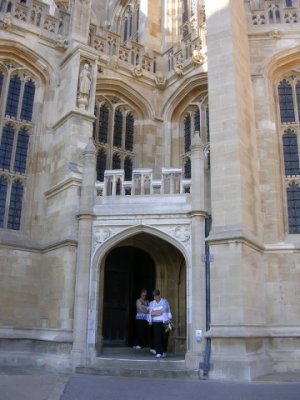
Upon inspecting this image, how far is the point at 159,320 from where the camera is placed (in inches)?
497

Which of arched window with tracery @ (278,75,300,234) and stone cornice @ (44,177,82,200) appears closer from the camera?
stone cornice @ (44,177,82,200)

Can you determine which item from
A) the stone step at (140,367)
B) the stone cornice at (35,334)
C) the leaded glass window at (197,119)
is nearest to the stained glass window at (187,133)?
the leaded glass window at (197,119)

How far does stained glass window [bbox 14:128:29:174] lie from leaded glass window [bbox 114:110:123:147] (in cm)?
369

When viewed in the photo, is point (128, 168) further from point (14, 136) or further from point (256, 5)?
point (256, 5)

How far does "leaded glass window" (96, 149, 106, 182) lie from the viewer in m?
17.6

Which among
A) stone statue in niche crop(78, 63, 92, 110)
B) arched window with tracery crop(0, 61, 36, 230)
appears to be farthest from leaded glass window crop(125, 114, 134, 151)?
arched window with tracery crop(0, 61, 36, 230)

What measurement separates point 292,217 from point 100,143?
7.74 m

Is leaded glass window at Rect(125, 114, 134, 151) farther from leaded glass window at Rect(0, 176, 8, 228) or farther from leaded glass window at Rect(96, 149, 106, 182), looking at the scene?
leaded glass window at Rect(0, 176, 8, 228)

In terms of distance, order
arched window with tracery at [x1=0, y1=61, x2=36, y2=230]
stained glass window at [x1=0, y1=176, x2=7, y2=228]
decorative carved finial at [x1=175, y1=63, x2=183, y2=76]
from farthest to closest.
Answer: decorative carved finial at [x1=175, y1=63, x2=183, y2=76] → arched window with tracery at [x1=0, y1=61, x2=36, y2=230] → stained glass window at [x1=0, y1=176, x2=7, y2=228]

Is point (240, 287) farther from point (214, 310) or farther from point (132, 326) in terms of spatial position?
point (132, 326)

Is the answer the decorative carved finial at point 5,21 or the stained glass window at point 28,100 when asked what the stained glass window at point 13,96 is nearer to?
the stained glass window at point 28,100

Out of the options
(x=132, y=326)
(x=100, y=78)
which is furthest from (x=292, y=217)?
(x=100, y=78)

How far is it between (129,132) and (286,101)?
6291 mm

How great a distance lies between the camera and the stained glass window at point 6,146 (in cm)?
1558
